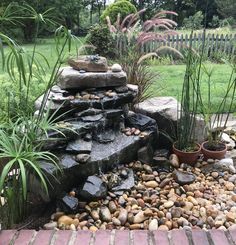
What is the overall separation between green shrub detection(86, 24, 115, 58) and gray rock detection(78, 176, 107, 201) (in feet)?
17.7

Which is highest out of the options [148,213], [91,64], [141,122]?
[91,64]

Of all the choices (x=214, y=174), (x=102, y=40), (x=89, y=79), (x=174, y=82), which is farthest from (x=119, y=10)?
(x=214, y=174)

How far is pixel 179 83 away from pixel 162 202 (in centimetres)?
378

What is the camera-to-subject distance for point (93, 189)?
7.77 ft

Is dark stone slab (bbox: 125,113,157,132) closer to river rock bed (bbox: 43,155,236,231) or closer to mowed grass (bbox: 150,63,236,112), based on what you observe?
river rock bed (bbox: 43,155,236,231)

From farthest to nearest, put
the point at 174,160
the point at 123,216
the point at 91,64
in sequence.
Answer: the point at 91,64, the point at 174,160, the point at 123,216

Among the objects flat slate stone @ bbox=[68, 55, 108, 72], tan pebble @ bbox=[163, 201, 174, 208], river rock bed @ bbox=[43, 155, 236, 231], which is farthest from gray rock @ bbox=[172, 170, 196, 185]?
flat slate stone @ bbox=[68, 55, 108, 72]

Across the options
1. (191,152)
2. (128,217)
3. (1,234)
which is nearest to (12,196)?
(1,234)

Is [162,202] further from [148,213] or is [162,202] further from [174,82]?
[174,82]

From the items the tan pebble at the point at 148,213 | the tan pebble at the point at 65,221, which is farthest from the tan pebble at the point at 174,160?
the tan pebble at the point at 65,221

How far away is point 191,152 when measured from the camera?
2.95m

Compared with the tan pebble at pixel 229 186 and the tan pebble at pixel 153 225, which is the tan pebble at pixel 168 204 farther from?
the tan pebble at pixel 229 186

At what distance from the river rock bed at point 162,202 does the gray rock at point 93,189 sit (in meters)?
0.04

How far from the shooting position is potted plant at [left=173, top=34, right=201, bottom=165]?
286cm
